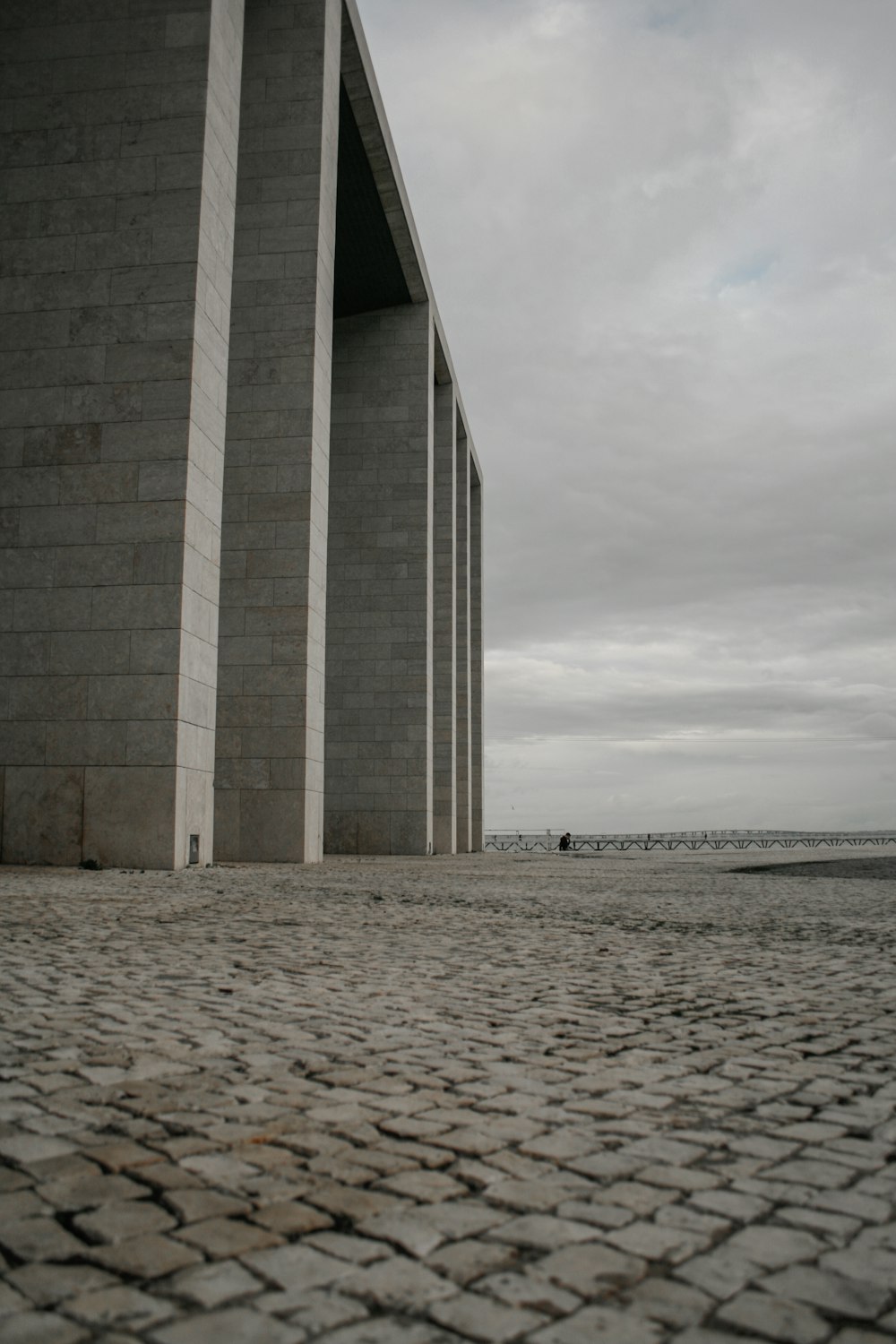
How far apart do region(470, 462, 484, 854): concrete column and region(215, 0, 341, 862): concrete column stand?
2521 cm

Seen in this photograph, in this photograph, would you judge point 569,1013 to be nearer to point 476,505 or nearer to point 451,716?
point 451,716

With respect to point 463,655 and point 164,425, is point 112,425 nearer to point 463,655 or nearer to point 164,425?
point 164,425

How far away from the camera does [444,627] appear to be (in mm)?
37250

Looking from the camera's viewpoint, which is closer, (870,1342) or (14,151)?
(870,1342)

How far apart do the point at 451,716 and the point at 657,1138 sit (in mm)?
34469

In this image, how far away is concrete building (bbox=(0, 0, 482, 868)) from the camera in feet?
45.8

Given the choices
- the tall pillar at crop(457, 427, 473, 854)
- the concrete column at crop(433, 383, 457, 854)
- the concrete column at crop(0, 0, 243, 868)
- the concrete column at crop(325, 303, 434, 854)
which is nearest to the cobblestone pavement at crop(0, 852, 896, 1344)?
the concrete column at crop(0, 0, 243, 868)

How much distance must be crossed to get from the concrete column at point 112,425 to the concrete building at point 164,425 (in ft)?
0.11

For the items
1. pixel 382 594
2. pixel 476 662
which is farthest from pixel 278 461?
pixel 476 662

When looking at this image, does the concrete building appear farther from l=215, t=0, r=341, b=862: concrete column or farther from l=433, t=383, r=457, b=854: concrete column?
l=433, t=383, r=457, b=854: concrete column

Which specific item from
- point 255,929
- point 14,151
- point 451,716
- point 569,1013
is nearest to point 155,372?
point 14,151

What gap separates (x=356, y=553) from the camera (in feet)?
105

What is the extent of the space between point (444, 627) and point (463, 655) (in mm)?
5623

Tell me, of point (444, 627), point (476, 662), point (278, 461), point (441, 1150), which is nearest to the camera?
point (441, 1150)
